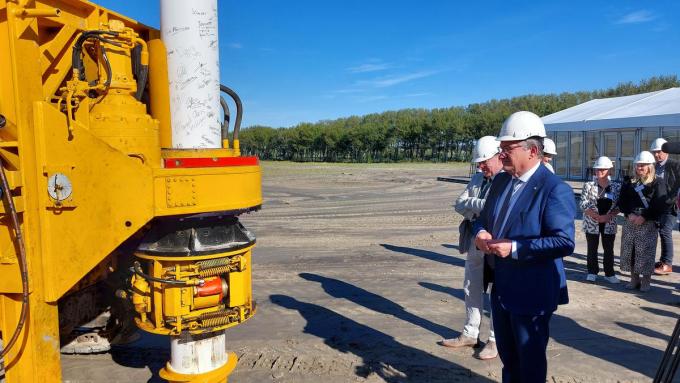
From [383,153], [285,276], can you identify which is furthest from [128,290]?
[383,153]

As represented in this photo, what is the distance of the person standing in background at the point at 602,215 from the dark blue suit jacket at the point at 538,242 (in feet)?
A: 14.2

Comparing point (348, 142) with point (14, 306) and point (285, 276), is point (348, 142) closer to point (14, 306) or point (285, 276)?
point (285, 276)

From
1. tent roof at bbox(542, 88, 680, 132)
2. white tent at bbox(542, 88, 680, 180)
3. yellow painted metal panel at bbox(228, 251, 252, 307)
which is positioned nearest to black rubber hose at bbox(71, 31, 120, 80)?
yellow painted metal panel at bbox(228, 251, 252, 307)

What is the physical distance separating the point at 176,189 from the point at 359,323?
3307 millimetres

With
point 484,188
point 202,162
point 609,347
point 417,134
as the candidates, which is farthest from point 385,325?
point 417,134

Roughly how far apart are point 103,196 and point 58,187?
20 centimetres

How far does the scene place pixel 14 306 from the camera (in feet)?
8.21

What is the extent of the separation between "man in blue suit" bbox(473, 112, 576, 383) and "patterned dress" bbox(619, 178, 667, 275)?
13.1 ft

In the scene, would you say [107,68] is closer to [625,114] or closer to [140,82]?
[140,82]

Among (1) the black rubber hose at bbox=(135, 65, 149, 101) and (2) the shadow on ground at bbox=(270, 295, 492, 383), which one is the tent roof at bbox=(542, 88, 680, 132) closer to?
(2) the shadow on ground at bbox=(270, 295, 492, 383)

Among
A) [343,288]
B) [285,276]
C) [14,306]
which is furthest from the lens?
[285,276]

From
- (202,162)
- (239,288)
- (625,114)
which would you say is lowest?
(239,288)

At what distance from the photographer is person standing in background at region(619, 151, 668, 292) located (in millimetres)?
6230

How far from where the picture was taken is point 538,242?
2773mm
